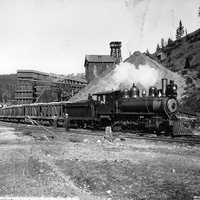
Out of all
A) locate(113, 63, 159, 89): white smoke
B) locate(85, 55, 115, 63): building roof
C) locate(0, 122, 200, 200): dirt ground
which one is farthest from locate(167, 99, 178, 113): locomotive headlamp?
locate(85, 55, 115, 63): building roof

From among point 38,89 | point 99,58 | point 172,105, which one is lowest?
point 172,105

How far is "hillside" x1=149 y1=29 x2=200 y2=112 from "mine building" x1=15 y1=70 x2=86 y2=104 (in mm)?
19267

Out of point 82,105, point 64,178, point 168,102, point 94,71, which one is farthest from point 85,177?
point 94,71

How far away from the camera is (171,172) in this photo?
26.7ft

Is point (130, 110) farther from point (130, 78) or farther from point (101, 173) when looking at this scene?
point (130, 78)

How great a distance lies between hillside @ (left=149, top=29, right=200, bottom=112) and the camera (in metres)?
31.2

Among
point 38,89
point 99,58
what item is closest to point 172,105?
point 38,89

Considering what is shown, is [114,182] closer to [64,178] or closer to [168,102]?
[64,178]

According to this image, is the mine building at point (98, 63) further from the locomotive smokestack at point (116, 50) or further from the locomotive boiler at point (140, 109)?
the locomotive boiler at point (140, 109)

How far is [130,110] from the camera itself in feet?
61.8

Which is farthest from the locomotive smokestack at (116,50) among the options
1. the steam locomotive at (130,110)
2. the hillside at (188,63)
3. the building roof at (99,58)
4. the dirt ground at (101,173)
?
the dirt ground at (101,173)

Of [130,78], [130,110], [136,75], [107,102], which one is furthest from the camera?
[136,75]

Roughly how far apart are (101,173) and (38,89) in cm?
3675

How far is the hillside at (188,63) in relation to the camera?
102 ft
